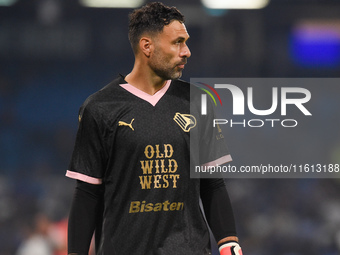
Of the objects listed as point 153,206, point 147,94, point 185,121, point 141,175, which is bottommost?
point 153,206

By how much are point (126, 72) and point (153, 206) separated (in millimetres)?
4065

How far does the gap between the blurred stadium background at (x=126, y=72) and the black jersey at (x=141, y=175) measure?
12.6 feet

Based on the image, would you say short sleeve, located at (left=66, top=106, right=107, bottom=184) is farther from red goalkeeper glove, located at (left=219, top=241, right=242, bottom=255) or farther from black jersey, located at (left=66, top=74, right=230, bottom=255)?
red goalkeeper glove, located at (left=219, top=241, right=242, bottom=255)

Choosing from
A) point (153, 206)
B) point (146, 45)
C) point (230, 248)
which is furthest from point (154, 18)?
point (230, 248)

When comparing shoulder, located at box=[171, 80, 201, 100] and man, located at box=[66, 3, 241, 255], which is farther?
shoulder, located at box=[171, 80, 201, 100]

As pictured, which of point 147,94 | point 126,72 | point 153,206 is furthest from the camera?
point 126,72

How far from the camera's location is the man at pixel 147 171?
217 cm

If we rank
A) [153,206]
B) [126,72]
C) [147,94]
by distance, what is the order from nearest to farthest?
[153,206], [147,94], [126,72]

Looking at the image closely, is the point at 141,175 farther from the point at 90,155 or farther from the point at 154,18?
the point at 154,18

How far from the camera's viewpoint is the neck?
2.30 metres

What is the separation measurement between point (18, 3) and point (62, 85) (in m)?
0.93

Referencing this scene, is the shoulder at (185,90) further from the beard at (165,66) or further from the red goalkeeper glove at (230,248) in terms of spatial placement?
the red goalkeeper glove at (230,248)

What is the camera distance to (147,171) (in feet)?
7.16

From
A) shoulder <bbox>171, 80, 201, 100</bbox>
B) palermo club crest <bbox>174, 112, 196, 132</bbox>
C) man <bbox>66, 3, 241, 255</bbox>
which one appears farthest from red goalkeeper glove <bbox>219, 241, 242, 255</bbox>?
shoulder <bbox>171, 80, 201, 100</bbox>
